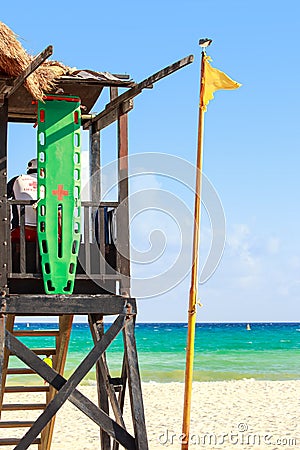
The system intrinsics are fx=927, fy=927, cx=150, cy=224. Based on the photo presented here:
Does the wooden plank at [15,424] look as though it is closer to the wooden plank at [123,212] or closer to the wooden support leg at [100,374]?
the wooden support leg at [100,374]

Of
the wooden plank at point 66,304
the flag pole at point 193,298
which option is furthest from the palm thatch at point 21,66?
the flag pole at point 193,298

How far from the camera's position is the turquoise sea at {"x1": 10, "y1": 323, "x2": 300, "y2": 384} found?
138 ft

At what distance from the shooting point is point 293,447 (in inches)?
570

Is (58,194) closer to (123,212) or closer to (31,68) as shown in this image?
(123,212)

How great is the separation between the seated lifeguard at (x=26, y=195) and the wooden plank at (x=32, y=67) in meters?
0.91

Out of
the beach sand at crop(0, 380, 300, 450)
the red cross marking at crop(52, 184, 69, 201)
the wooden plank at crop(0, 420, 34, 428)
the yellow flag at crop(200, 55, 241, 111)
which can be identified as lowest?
the beach sand at crop(0, 380, 300, 450)

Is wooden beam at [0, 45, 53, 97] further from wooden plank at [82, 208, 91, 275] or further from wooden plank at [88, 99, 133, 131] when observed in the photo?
wooden plank at [82, 208, 91, 275]

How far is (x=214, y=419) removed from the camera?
18891 mm

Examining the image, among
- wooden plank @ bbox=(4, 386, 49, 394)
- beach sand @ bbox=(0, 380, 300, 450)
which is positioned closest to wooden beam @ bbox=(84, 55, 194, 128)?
wooden plank @ bbox=(4, 386, 49, 394)

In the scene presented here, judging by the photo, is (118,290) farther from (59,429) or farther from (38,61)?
(59,429)

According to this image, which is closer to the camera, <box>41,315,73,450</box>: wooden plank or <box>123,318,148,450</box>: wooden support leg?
<box>123,318,148,450</box>: wooden support leg

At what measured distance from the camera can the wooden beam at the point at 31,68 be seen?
24.2 ft

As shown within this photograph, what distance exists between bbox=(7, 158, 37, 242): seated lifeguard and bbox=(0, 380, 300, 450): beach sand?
6783 mm

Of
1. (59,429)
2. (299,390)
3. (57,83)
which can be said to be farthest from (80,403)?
(299,390)
